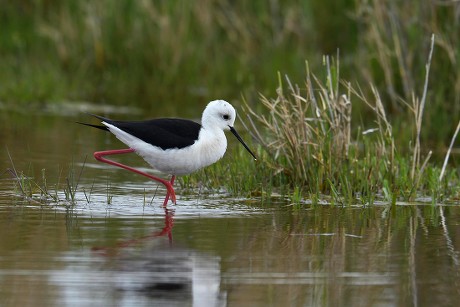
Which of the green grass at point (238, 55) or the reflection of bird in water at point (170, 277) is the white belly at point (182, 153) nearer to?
the reflection of bird in water at point (170, 277)

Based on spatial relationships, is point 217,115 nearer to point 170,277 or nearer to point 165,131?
point 165,131

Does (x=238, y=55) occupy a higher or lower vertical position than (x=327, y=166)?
higher

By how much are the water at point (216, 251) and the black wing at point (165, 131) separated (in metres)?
0.45

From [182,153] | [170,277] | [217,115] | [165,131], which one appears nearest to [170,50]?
[217,115]

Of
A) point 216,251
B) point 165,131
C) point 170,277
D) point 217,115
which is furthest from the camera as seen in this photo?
point 217,115

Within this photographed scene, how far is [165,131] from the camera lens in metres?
7.79

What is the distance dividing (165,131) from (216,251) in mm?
1720

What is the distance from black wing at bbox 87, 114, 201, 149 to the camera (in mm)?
7723

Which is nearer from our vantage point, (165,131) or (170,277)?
(170,277)

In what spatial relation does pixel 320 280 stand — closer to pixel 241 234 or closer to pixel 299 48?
pixel 241 234

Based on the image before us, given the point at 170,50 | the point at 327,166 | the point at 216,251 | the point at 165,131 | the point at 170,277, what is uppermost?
the point at 170,50

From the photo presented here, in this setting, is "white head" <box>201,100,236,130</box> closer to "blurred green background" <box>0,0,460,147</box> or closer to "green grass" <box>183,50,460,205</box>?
"green grass" <box>183,50,460,205</box>

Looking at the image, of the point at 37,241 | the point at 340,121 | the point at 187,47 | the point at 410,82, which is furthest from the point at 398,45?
the point at 37,241

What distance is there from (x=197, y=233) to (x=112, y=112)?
6.65m
